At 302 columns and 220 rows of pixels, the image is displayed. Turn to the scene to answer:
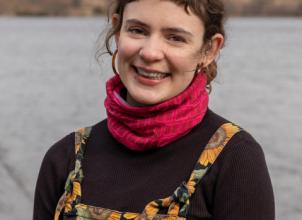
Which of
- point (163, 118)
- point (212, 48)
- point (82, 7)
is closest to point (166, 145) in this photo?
point (163, 118)

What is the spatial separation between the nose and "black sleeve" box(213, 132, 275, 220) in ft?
1.10

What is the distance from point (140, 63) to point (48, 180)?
48 cm

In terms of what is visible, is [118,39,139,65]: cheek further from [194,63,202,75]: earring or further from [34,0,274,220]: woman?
[194,63,202,75]: earring

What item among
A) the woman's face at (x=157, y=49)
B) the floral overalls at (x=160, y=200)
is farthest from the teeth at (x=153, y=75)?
the floral overalls at (x=160, y=200)

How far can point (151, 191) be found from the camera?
1.64 m

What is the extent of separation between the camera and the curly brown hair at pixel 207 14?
1.62 m

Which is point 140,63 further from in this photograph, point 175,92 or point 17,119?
point 17,119

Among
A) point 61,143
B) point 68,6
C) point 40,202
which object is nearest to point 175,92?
point 61,143

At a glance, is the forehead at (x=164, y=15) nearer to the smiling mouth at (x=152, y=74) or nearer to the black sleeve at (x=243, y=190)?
the smiling mouth at (x=152, y=74)

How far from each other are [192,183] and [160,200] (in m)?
0.10

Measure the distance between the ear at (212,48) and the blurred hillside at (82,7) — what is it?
248 feet

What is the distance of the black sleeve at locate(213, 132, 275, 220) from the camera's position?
1539 mm

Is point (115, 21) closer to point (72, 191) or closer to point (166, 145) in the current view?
point (166, 145)

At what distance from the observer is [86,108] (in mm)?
8273
